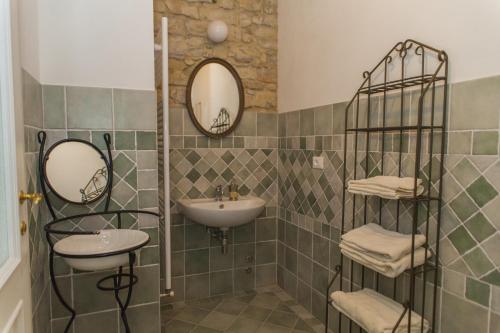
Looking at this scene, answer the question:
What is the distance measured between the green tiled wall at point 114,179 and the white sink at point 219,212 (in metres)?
0.45

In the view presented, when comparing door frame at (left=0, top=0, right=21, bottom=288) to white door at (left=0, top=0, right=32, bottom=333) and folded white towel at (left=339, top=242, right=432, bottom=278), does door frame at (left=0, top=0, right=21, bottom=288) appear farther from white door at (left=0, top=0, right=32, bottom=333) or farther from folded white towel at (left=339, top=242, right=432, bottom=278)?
folded white towel at (left=339, top=242, right=432, bottom=278)

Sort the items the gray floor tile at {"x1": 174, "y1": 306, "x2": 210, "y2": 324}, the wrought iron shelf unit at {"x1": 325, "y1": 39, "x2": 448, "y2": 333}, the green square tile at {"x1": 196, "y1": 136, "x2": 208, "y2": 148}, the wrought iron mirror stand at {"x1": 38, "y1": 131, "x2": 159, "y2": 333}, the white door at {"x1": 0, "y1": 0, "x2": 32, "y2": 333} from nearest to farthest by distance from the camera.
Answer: the white door at {"x1": 0, "y1": 0, "x2": 32, "y2": 333} < the wrought iron shelf unit at {"x1": 325, "y1": 39, "x2": 448, "y2": 333} < the wrought iron mirror stand at {"x1": 38, "y1": 131, "x2": 159, "y2": 333} < the gray floor tile at {"x1": 174, "y1": 306, "x2": 210, "y2": 324} < the green square tile at {"x1": 196, "y1": 136, "x2": 208, "y2": 148}

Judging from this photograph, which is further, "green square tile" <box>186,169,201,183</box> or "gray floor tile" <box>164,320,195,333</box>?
"green square tile" <box>186,169,201,183</box>

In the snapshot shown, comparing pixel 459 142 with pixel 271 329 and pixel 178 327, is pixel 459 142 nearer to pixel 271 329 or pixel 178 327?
pixel 271 329

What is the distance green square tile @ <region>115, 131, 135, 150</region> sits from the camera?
6.41 ft

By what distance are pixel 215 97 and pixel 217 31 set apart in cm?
52

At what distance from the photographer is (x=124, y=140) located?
1966mm

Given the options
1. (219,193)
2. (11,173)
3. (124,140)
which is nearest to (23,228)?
(11,173)

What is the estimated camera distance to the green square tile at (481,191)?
53.0 inches

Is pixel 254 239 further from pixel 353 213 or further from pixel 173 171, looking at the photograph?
pixel 353 213

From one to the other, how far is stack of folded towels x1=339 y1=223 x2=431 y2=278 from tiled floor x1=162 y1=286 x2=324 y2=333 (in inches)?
39.6

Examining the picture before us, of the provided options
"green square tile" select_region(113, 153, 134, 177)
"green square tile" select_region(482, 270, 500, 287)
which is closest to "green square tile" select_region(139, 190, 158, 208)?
"green square tile" select_region(113, 153, 134, 177)

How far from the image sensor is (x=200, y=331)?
7.81 ft

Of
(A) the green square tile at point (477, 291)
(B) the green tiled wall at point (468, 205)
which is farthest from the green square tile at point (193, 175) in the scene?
(A) the green square tile at point (477, 291)
